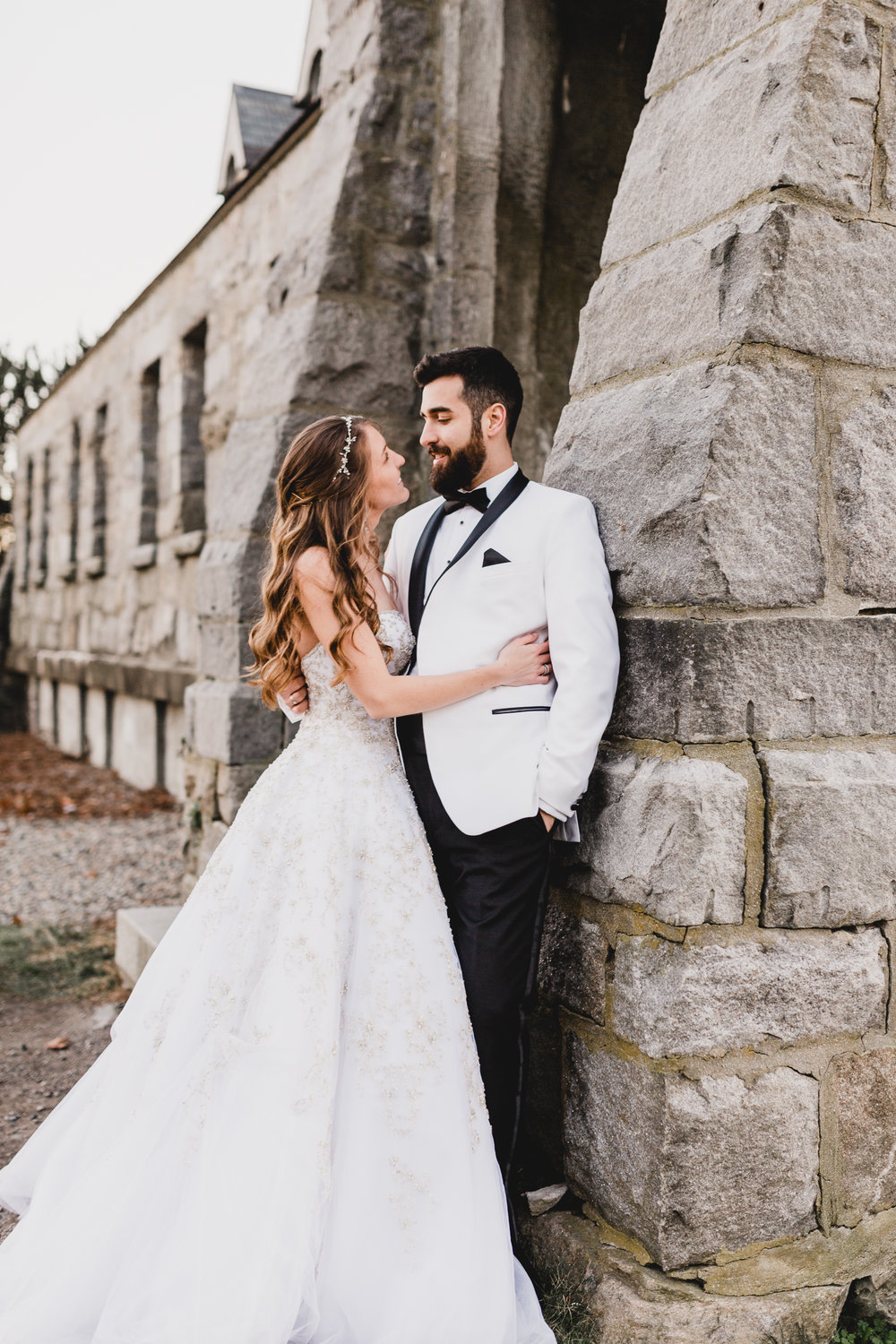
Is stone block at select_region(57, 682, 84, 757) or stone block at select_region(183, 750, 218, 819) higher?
stone block at select_region(183, 750, 218, 819)

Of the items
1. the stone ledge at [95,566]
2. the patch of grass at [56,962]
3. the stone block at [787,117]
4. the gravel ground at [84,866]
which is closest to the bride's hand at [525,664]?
the stone block at [787,117]

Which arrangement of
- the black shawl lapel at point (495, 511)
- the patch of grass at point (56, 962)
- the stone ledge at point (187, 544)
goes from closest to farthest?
the black shawl lapel at point (495, 511)
the patch of grass at point (56, 962)
the stone ledge at point (187, 544)

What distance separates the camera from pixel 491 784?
2.52 metres

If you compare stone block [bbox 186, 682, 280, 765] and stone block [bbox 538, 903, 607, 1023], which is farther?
stone block [bbox 186, 682, 280, 765]

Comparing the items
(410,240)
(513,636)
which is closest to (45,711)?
(410,240)

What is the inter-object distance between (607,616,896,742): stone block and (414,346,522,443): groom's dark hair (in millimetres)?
741

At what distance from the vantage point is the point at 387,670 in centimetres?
276

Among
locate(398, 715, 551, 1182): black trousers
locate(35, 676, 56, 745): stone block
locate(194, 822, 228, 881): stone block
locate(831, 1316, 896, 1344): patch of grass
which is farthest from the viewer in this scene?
locate(35, 676, 56, 745): stone block

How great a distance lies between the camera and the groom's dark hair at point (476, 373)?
2.78 meters

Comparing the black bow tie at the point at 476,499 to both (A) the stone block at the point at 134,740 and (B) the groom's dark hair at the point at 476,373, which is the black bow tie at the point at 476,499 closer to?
(B) the groom's dark hair at the point at 476,373

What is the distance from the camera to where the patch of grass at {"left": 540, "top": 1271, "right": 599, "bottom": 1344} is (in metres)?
2.40

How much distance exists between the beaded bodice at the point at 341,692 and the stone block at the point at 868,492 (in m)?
1.17

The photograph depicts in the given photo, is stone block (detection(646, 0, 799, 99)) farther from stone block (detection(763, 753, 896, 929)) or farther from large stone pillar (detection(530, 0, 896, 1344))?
stone block (detection(763, 753, 896, 929))

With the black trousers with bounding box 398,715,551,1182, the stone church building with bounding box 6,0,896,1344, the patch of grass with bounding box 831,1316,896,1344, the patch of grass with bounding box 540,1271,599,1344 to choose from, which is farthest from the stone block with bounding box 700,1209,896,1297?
the black trousers with bounding box 398,715,551,1182
